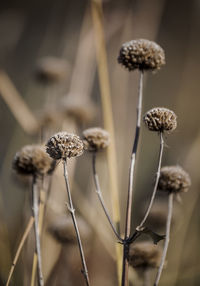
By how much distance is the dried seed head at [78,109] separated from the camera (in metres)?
2.13

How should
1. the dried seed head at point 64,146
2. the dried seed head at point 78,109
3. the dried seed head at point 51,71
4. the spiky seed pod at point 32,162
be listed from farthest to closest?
the dried seed head at point 51,71, the dried seed head at point 78,109, the spiky seed pod at point 32,162, the dried seed head at point 64,146

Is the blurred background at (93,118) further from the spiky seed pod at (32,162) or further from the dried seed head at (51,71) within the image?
the spiky seed pod at (32,162)

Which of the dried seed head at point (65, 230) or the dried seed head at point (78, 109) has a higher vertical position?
the dried seed head at point (78, 109)

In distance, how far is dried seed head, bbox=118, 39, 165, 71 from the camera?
1.13 meters

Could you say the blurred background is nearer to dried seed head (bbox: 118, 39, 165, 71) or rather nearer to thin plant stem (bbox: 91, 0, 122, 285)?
thin plant stem (bbox: 91, 0, 122, 285)

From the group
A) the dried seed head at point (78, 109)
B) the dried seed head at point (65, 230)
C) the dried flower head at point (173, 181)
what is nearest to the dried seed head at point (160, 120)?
the dried flower head at point (173, 181)

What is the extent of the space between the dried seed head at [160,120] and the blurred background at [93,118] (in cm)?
26

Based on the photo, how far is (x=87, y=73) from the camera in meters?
2.51

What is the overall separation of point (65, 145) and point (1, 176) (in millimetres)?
1750

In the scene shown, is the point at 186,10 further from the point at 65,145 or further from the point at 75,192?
the point at 65,145

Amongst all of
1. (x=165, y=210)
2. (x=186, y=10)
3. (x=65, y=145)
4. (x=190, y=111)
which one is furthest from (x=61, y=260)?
(x=186, y=10)

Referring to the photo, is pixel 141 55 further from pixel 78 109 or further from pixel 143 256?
pixel 78 109

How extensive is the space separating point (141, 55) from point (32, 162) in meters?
0.48

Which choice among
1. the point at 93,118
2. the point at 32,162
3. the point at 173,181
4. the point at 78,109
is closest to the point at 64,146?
the point at 32,162
